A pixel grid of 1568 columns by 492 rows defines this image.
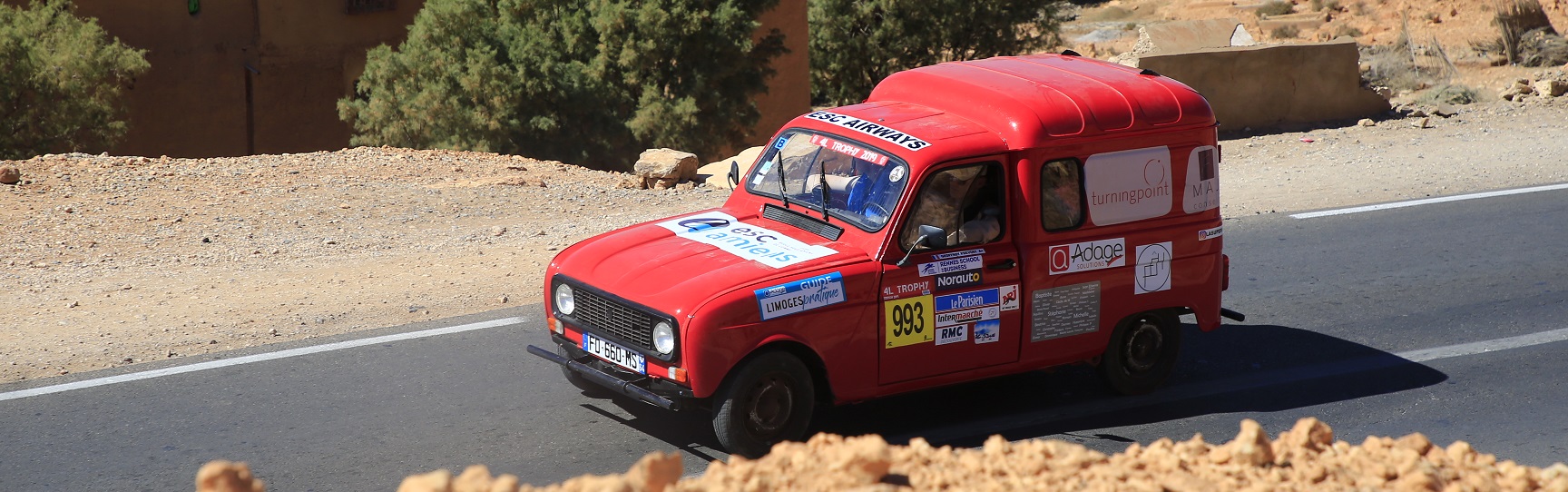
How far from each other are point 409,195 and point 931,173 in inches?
283

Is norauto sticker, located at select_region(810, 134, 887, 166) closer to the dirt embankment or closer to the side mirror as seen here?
the side mirror

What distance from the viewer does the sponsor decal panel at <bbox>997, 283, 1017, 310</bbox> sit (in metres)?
6.97

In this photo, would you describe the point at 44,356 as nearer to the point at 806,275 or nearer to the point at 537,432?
the point at 537,432

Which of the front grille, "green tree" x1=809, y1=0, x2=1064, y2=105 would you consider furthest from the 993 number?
"green tree" x1=809, y1=0, x2=1064, y2=105

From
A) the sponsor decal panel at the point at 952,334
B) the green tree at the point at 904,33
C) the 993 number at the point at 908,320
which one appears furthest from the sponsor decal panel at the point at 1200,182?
the green tree at the point at 904,33

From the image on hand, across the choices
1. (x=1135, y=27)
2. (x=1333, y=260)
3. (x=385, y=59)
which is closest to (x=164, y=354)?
(x=1333, y=260)

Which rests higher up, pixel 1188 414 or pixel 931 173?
pixel 931 173

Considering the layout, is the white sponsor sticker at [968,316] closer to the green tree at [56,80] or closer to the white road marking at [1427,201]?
the white road marking at [1427,201]

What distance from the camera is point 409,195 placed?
12664 mm

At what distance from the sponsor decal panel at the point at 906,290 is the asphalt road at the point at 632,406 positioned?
85cm

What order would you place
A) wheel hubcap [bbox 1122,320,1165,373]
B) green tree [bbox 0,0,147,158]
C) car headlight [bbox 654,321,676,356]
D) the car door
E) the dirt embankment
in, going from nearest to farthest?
the dirt embankment < car headlight [bbox 654,321,676,356] < the car door < wheel hubcap [bbox 1122,320,1165,373] < green tree [bbox 0,0,147,158]

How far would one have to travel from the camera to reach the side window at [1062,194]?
7.07 m

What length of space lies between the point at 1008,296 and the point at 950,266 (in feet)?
1.33

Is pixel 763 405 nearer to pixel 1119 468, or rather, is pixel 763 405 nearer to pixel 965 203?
pixel 965 203
